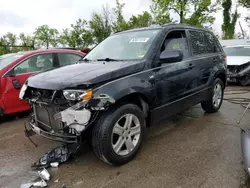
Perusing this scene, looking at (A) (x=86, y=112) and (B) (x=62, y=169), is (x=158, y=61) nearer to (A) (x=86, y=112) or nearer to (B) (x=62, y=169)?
(A) (x=86, y=112)

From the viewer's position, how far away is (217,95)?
4.87 meters

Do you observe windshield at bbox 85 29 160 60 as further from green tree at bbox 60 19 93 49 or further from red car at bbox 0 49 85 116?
green tree at bbox 60 19 93 49

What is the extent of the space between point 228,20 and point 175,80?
36.6 meters

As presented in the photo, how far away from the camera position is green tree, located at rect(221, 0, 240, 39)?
112 feet

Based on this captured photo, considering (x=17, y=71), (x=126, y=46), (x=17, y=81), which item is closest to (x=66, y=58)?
(x=17, y=71)

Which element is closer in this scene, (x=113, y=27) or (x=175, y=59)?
(x=175, y=59)

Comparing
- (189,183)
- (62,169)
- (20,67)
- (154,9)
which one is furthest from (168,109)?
(154,9)

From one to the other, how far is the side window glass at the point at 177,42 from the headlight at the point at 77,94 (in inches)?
63.2

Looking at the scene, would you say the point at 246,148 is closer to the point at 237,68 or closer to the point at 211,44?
the point at 211,44

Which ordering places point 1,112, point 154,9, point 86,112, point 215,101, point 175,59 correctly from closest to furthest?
point 86,112
point 175,59
point 1,112
point 215,101
point 154,9

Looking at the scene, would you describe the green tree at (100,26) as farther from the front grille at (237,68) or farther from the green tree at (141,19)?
the front grille at (237,68)

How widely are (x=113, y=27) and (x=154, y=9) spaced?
261 inches

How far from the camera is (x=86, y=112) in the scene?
7.95ft

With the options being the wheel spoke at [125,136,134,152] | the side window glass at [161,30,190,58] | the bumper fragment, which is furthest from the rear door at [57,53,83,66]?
the bumper fragment
